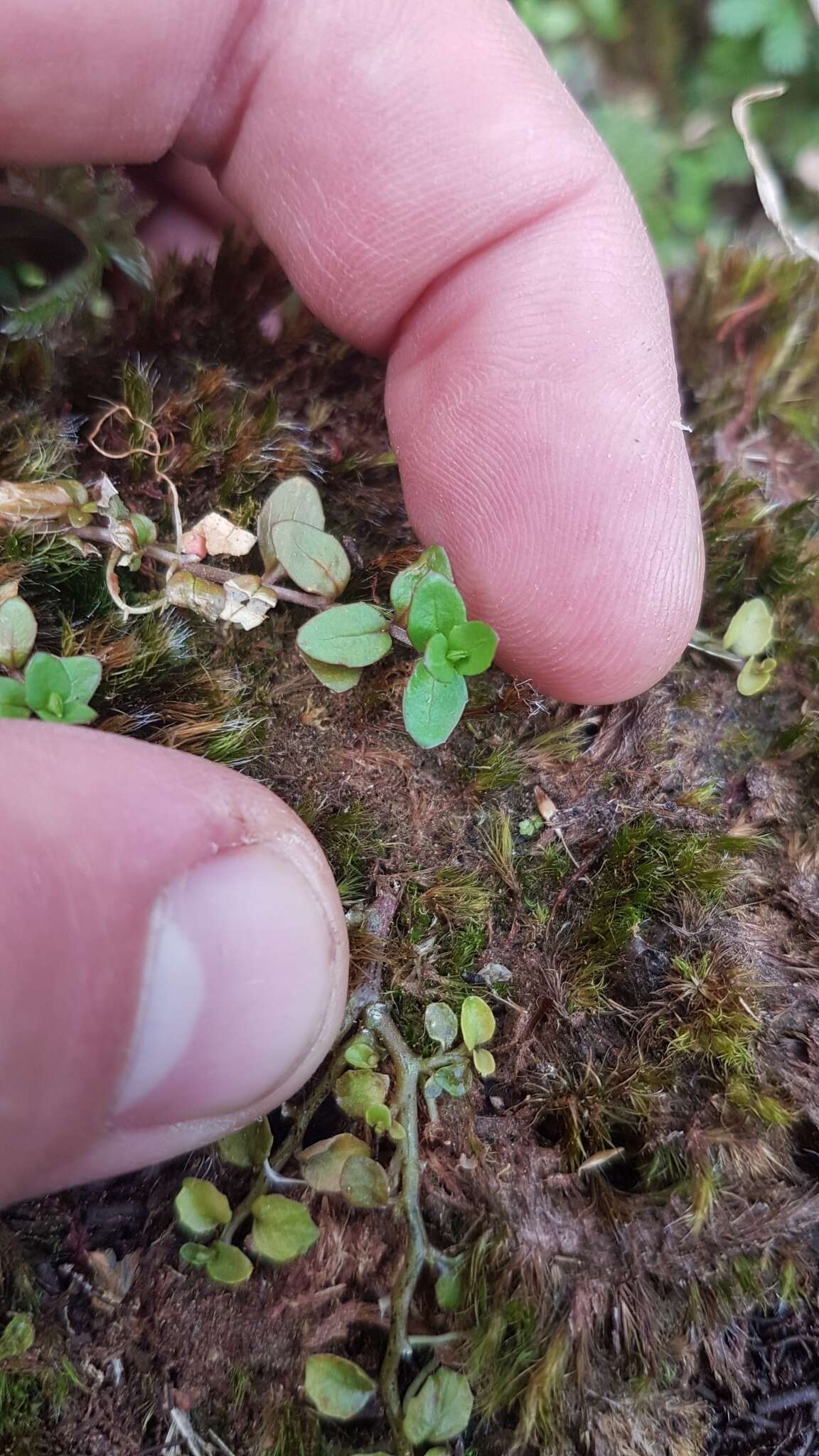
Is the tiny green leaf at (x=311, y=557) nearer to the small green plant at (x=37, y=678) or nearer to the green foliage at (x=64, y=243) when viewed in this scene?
the small green plant at (x=37, y=678)

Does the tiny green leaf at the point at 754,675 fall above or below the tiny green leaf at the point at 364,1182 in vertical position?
above

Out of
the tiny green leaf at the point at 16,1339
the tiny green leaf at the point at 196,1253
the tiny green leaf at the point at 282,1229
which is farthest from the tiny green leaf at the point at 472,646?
the tiny green leaf at the point at 16,1339

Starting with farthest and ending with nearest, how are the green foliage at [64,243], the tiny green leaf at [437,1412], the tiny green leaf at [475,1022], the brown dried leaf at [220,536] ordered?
the green foliage at [64,243]
the brown dried leaf at [220,536]
the tiny green leaf at [475,1022]
the tiny green leaf at [437,1412]

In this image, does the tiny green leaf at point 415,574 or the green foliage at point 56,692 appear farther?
the tiny green leaf at point 415,574

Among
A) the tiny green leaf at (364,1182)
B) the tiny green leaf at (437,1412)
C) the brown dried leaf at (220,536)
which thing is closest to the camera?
the tiny green leaf at (437,1412)

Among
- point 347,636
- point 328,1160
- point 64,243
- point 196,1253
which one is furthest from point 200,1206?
point 64,243

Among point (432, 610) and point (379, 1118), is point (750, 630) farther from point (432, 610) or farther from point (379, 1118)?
point (379, 1118)

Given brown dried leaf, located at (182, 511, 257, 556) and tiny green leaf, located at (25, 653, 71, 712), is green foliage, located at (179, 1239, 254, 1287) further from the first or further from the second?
brown dried leaf, located at (182, 511, 257, 556)
